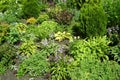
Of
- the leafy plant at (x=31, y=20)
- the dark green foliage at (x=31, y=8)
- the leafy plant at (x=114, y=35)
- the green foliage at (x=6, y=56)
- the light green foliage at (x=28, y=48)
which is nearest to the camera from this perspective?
the green foliage at (x=6, y=56)

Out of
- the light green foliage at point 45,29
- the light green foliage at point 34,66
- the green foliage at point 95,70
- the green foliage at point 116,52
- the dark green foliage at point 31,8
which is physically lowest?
the light green foliage at point 34,66

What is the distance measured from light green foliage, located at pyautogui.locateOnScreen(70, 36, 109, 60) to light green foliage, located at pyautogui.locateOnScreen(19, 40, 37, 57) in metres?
1.17

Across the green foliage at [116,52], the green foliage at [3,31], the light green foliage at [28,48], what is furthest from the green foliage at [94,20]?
the green foliage at [3,31]

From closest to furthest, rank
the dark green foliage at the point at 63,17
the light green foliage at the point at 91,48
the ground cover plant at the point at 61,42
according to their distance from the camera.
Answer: the ground cover plant at the point at 61,42 < the light green foliage at the point at 91,48 < the dark green foliage at the point at 63,17

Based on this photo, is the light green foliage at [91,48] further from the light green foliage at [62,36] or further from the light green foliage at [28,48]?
the light green foliage at [28,48]

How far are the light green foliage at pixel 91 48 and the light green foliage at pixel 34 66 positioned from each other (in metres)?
0.88

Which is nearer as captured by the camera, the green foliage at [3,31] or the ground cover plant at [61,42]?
the ground cover plant at [61,42]

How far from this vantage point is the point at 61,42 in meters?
9.20

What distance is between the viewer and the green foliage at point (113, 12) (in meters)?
9.25

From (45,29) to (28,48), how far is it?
1.08m

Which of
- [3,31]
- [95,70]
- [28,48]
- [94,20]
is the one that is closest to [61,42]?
[28,48]

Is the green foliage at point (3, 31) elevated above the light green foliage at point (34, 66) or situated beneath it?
elevated above

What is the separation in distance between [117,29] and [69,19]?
1.80m

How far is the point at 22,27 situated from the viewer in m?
9.68
